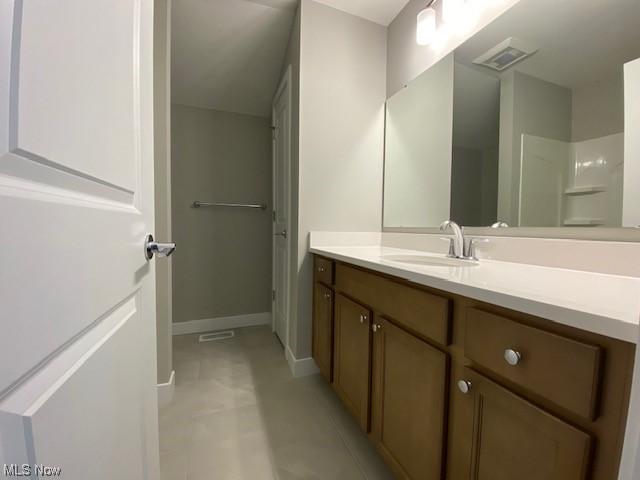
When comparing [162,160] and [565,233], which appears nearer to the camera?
[565,233]

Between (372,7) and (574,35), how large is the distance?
47.9 inches

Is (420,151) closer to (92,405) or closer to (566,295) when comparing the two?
(566,295)

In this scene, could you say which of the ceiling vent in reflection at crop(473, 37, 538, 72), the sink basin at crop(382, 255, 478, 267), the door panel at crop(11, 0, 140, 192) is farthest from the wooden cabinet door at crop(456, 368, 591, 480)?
the ceiling vent in reflection at crop(473, 37, 538, 72)

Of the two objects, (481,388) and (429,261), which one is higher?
(429,261)

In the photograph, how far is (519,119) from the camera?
1.05 metres

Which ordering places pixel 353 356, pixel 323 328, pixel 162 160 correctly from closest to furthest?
pixel 353 356, pixel 162 160, pixel 323 328

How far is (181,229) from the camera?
2.42 metres

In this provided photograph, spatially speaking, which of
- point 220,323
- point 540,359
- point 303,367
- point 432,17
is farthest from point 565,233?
point 220,323

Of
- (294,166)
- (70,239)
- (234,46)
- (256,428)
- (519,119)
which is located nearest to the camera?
(70,239)

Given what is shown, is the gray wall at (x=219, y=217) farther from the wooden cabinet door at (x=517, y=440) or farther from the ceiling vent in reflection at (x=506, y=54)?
the wooden cabinet door at (x=517, y=440)

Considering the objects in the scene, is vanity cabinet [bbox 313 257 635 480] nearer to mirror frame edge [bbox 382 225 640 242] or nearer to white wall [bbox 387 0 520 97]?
mirror frame edge [bbox 382 225 640 242]

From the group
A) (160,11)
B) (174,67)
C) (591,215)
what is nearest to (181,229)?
(174,67)

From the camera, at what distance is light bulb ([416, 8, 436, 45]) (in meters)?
1.38

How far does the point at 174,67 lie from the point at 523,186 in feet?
8.16
